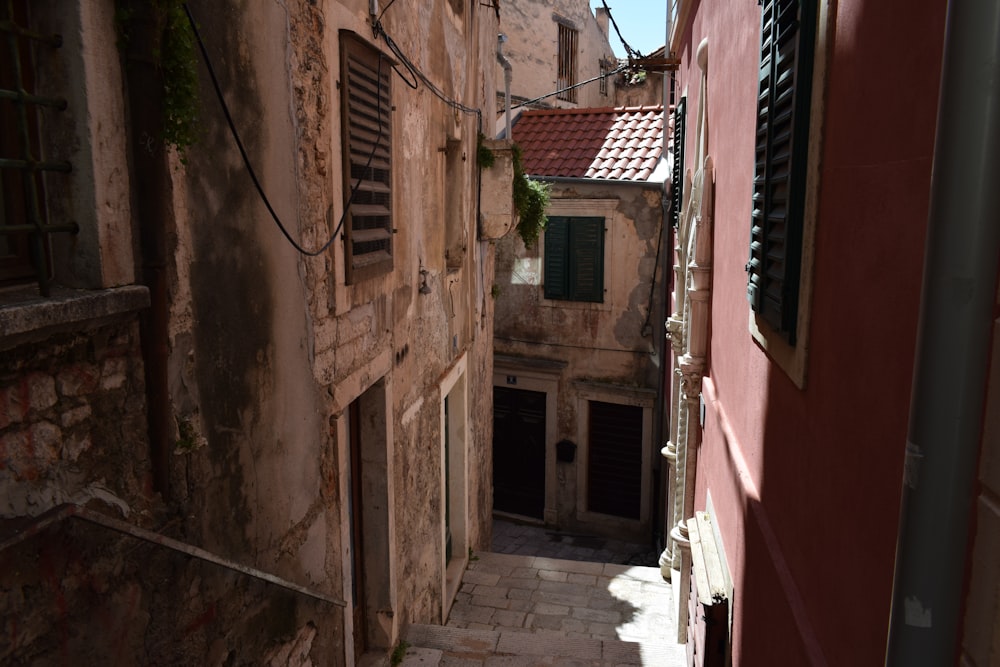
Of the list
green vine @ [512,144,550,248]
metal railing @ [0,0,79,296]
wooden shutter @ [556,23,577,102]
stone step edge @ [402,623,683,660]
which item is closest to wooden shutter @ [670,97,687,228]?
green vine @ [512,144,550,248]

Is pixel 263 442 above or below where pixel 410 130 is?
below

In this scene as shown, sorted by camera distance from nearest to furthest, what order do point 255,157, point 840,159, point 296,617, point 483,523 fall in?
point 840,159 → point 255,157 → point 296,617 → point 483,523

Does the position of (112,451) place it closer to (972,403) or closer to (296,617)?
(296,617)

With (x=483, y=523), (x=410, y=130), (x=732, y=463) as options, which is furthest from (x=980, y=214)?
(x=483, y=523)

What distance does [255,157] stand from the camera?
3.49m

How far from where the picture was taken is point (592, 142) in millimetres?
13648

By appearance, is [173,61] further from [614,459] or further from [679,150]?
[614,459]

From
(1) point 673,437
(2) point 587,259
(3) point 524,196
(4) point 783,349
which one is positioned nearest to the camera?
(4) point 783,349

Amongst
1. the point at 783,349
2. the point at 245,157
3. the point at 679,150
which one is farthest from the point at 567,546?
the point at 245,157

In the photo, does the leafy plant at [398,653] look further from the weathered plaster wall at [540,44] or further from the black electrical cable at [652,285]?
the weathered plaster wall at [540,44]

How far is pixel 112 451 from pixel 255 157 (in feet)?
4.92

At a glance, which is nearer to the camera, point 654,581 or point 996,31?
point 996,31

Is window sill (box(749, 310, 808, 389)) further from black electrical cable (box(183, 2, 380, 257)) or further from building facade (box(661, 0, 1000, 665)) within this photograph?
black electrical cable (box(183, 2, 380, 257))

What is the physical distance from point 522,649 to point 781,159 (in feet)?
15.9
